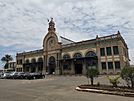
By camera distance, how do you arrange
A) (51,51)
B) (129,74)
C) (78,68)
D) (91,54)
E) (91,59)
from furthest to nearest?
(51,51)
(78,68)
(91,54)
(91,59)
(129,74)

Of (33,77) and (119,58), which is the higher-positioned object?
(119,58)

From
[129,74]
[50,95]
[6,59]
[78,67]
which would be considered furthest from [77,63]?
[6,59]

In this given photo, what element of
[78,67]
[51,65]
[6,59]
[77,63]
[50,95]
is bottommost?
[50,95]

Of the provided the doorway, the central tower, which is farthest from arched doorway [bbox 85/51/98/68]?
the central tower

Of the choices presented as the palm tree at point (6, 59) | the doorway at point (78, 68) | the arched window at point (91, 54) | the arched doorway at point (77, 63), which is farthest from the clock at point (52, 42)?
the palm tree at point (6, 59)

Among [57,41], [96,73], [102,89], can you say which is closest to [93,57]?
[57,41]

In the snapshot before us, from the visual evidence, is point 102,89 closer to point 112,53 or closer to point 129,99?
point 129,99

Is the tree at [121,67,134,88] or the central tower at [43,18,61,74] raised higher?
the central tower at [43,18,61,74]

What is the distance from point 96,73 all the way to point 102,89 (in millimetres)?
3378

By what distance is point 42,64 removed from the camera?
185 ft

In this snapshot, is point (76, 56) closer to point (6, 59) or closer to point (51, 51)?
point (51, 51)

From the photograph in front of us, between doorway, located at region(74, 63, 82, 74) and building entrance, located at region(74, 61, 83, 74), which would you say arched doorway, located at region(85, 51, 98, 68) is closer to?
building entrance, located at region(74, 61, 83, 74)

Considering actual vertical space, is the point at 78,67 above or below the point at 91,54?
below

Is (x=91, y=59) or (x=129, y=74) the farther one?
(x=91, y=59)
